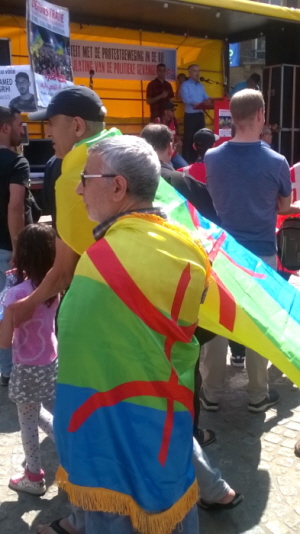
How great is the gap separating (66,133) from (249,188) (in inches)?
53.5

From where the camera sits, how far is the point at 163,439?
61.7 inches

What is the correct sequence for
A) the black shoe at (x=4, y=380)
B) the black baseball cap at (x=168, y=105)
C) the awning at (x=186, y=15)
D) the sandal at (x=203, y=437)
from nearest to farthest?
1. the sandal at (x=203, y=437)
2. the black shoe at (x=4, y=380)
3. the awning at (x=186, y=15)
4. the black baseball cap at (x=168, y=105)

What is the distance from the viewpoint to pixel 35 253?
267 centimetres

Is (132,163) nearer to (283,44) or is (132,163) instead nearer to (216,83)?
(216,83)

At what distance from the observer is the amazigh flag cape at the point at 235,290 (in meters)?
1.94

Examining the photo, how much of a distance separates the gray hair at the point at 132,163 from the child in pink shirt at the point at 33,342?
3.68 ft

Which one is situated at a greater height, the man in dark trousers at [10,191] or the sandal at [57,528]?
the man in dark trousers at [10,191]

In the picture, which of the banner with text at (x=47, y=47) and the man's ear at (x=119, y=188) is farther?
the banner with text at (x=47, y=47)

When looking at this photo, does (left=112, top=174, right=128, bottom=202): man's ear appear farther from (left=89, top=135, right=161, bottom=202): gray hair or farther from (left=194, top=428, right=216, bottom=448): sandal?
(left=194, top=428, right=216, bottom=448): sandal

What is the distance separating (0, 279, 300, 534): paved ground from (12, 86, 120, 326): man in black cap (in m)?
0.98

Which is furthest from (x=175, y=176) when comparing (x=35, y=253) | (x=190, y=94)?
(x=190, y=94)

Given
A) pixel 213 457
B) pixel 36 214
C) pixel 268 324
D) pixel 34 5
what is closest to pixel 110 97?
pixel 34 5

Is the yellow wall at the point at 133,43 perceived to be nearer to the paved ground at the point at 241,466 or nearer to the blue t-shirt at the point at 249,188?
the blue t-shirt at the point at 249,188

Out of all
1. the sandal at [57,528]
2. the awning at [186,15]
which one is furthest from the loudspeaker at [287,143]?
the sandal at [57,528]
